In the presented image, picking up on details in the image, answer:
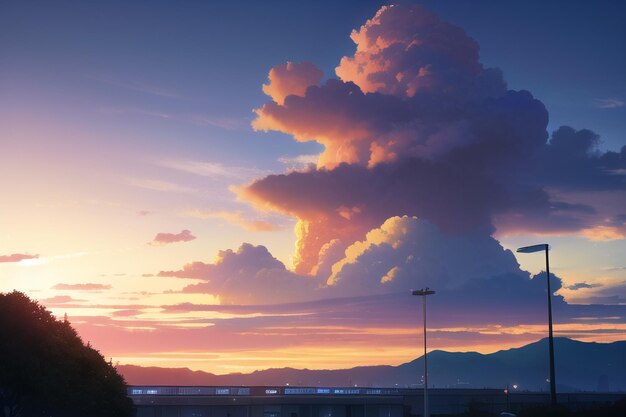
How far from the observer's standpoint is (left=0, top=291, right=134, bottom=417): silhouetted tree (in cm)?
7444

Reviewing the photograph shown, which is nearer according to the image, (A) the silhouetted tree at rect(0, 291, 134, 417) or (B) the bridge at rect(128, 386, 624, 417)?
(A) the silhouetted tree at rect(0, 291, 134, 417)

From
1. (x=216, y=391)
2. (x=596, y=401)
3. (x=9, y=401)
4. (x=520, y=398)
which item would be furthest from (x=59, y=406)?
(x=596, y=401)

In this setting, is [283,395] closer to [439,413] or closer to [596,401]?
[439,413]

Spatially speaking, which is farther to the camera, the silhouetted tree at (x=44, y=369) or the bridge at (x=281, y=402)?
the bridge at (x=281, y=402)

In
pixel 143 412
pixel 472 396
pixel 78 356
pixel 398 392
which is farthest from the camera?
pixel 472 396

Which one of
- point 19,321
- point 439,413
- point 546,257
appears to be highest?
point 546,257

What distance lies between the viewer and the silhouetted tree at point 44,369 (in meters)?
74.4

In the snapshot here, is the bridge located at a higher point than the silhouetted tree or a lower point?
lower

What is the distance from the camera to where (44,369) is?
75.6 metres

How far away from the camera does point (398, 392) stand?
154625mm

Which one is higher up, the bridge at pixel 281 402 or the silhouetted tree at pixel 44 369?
the silhouetted tree at pixel 44 369

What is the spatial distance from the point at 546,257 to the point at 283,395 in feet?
228

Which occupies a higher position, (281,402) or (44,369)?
A: (44,369)

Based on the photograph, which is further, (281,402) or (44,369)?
(281,402)
